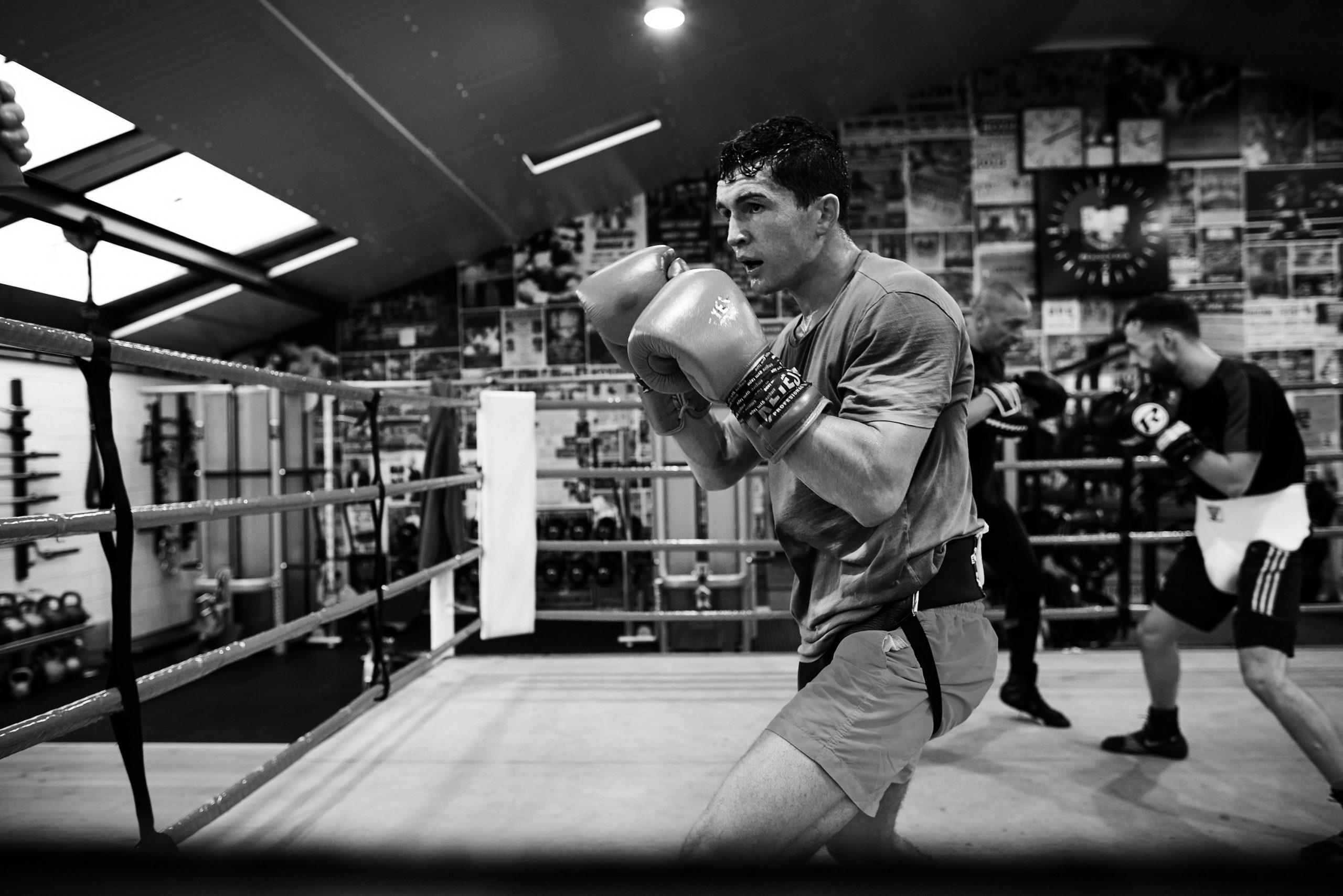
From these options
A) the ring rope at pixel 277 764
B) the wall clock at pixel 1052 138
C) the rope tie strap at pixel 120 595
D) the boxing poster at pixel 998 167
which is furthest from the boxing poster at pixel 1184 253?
the rope tie strap at pixel 120 595

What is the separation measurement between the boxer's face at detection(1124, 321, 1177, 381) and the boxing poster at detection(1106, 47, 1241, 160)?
13.2ft

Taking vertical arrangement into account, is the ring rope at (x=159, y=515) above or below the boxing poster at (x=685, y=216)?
below

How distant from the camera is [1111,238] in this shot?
5.32 metres

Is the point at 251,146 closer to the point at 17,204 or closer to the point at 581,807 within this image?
the point at 17,204

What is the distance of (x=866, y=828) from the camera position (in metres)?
1.28

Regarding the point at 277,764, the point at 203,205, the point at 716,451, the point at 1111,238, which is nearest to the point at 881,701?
the point at 716,451

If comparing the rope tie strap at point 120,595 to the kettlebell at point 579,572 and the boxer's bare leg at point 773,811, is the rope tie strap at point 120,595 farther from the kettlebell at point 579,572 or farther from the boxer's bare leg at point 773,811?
the kettlebell at point 579,572

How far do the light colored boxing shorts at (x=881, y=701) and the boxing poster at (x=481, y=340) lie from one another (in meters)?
4.84

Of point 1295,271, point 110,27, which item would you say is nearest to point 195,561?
point 110,27

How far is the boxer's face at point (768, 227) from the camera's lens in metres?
1.09

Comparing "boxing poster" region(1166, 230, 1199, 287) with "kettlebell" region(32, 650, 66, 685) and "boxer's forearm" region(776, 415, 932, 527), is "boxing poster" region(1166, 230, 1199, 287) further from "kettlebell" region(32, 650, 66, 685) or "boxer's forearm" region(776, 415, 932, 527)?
"kettlebell" region(32, 650, 66, 685)

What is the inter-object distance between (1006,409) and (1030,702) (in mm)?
854

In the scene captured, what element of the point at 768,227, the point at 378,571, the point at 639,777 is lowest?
the point at 639,777

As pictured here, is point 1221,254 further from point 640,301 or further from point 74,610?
point 74,610
